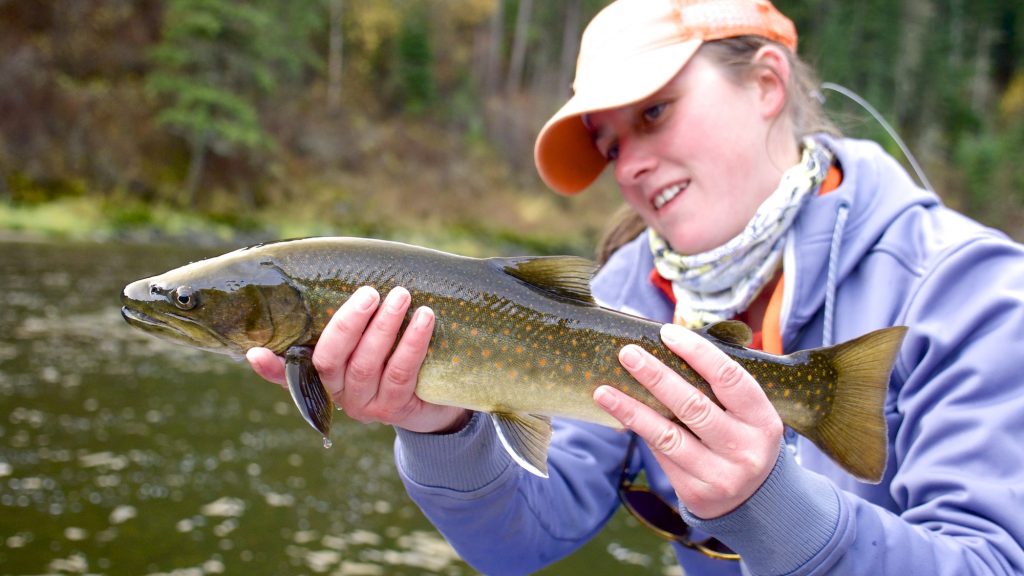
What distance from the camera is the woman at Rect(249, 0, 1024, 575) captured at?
79.4 inches

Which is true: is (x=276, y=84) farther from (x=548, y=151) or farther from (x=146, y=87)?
(x=548, y=151)

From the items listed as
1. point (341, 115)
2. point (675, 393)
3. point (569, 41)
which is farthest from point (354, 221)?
point (675, 393)

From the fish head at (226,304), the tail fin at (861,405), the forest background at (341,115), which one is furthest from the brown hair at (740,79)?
the forest background at (341,115)

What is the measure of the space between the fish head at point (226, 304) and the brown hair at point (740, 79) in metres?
1.46

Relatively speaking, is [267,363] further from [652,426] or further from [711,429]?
[711,429]

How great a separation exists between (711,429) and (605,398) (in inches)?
10.9

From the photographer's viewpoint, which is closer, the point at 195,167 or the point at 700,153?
the point at 700,153

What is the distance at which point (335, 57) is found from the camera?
39375 millimetres

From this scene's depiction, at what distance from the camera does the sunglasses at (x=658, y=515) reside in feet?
9.36

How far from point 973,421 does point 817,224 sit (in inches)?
32.3

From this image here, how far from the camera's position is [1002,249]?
7.89 feet

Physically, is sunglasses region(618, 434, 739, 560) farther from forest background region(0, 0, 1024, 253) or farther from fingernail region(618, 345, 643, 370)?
forest background region(0, 0, 1024, 253)

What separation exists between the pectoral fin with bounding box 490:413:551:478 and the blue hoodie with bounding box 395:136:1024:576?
161mm

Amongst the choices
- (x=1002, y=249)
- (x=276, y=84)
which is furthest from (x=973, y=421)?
(x=276, y=84)
